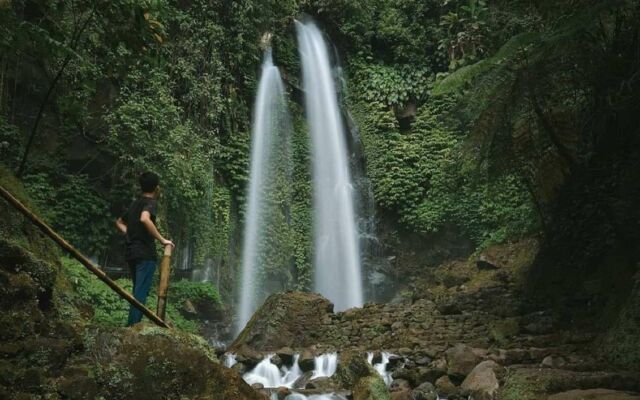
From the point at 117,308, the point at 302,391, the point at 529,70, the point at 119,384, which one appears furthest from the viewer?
the point at 117,308

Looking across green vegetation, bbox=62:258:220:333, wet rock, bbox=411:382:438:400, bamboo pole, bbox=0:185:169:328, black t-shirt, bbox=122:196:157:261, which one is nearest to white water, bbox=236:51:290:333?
green vegetation, bbox=62:258:220:333

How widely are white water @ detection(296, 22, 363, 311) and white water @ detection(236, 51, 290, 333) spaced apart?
60.1 inches

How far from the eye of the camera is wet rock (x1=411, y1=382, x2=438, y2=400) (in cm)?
617

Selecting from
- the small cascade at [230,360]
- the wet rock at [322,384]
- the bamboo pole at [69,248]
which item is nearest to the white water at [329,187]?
the small cascade at [230,360]

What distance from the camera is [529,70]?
7.57 metres

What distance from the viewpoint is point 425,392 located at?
Result: 6.35 metres

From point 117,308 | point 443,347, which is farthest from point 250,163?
point 443,347

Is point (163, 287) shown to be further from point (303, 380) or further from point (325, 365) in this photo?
point (325, 365)

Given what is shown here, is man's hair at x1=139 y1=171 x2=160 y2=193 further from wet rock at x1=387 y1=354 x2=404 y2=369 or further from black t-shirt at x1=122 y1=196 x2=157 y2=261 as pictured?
wet rock at x1=387 y1=354 x2=404 y2=369

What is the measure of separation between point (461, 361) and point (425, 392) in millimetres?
763

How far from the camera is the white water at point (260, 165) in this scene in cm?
1404

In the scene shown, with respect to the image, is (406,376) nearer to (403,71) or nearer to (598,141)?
(598,141)

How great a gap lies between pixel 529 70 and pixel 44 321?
7.12m

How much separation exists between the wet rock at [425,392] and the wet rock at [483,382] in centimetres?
36
